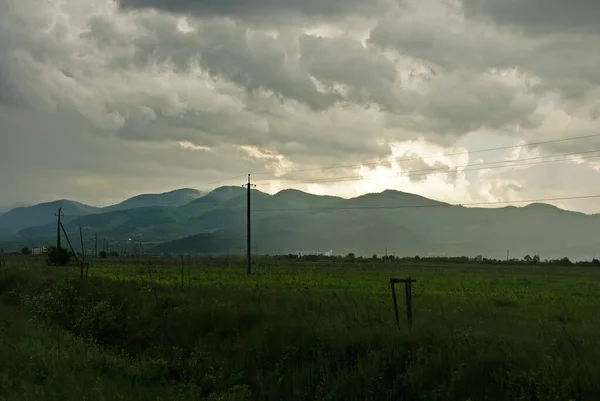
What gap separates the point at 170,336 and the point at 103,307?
5.93 meters

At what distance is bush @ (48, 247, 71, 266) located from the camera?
8925 cm

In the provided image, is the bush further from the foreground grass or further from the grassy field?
the foreground grass

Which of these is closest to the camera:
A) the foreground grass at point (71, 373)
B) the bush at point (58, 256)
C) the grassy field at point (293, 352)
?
the grassy field at point (293, 352)

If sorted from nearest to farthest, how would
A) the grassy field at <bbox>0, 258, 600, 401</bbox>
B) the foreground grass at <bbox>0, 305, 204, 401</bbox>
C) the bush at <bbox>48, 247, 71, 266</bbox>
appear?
the grassy field at <bbox>0, 258, 600, 401</bbox> < the foreground grass at <bbox>0, 305, 204, 401</bbox> < the bush at <bbox>48, 247, 71, 266</bbox>

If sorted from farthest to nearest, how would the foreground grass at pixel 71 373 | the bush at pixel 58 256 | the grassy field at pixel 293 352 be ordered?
the bush at pixel 58 256
the foreground grass at pixel 71 373
the grassy field at pixel 293 352

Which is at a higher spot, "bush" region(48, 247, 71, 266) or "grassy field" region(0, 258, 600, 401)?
"bush" region(48, 247, 71, 266)

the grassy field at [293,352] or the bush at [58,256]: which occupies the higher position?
the bush at [58,256]

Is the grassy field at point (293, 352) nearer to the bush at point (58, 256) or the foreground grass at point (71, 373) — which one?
the foreground grass at point (71, 373)

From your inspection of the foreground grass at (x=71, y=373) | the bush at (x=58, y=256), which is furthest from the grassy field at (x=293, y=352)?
the bush at (x=58, y=256)

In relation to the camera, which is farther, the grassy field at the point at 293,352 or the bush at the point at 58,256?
the bush at the point at 58,256

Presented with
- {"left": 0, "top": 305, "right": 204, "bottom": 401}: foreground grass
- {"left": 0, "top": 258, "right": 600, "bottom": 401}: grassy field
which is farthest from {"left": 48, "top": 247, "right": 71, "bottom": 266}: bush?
{"left": 0, "top": 305, "right": 204, "bottom": 401}: foreground grass

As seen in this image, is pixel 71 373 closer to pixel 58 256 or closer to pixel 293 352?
pixel 293 352

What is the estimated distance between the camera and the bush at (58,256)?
8925cm

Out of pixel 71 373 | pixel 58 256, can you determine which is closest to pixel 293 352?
pixel 71 373
